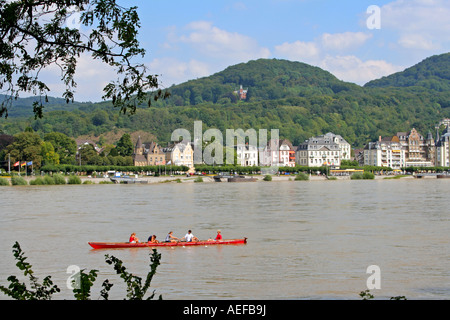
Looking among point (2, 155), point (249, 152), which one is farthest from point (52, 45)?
point (249, 152)

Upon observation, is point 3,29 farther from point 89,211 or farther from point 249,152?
point 249,152

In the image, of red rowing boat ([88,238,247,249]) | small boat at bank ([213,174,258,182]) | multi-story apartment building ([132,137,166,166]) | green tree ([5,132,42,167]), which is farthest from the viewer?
multi-story apartment building ([132,137,166,166])

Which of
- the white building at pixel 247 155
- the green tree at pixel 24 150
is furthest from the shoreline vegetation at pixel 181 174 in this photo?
the white building at pixel 247 155

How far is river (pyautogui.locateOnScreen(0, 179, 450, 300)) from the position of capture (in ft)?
71.0

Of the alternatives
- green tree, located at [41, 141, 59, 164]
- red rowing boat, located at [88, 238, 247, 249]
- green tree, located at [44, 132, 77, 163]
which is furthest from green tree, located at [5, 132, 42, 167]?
red rowing boat, located at [88, 238, 247, 249]

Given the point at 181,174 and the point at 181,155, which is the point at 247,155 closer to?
the point at 181,155

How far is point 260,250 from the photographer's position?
30.2 metres

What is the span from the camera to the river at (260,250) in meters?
21.6

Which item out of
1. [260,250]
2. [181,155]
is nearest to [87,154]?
[181,155]

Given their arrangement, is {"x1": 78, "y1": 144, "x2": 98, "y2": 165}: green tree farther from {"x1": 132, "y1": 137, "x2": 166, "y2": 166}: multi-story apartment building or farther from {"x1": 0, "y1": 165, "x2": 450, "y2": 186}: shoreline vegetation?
{"x1": 132, "y1": 137, "x2": 166, "y2": 166}: multi-story apartment building

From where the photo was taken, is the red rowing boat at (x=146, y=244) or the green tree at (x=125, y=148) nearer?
the red rowing boat at (x=146, y=244)

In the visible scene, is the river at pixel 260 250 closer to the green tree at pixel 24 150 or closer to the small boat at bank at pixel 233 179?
the green tree at pixel 24 150

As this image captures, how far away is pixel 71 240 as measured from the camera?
114 ft

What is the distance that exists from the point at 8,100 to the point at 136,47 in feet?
8.25
